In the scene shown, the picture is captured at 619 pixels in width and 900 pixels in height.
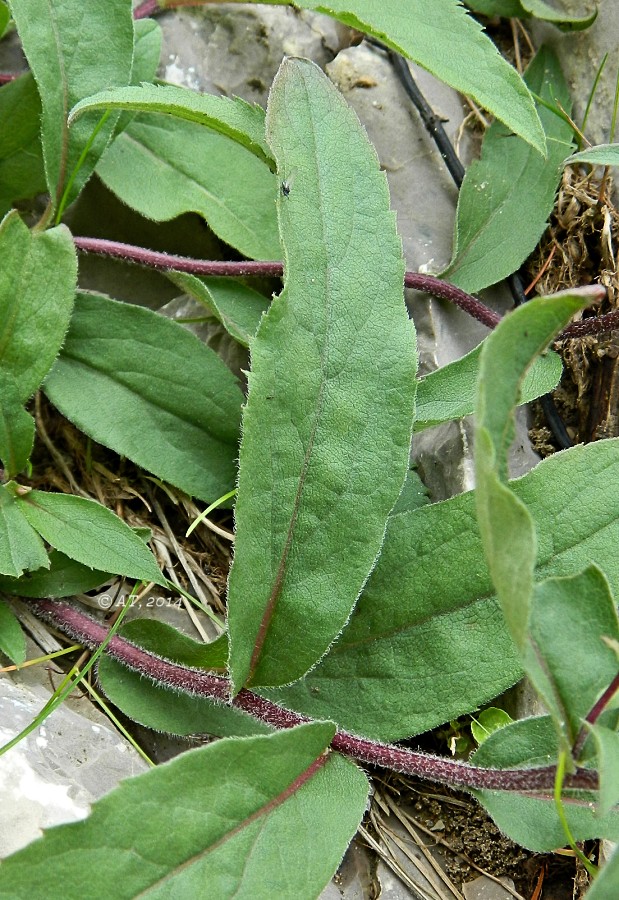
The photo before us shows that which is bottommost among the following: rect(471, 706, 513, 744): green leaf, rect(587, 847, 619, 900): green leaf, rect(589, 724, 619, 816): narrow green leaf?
rect(471, 706, 513, 744): green leaf

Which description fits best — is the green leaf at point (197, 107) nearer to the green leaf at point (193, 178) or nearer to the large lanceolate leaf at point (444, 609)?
the green leaf at point (193, 178)

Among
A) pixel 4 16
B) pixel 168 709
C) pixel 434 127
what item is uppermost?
pixel 4 16

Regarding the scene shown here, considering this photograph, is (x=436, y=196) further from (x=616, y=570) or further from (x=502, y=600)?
(x=502, y=600)

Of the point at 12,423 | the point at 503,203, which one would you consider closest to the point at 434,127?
the point at 503,203

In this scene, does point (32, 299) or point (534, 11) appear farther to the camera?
point (534, 11)

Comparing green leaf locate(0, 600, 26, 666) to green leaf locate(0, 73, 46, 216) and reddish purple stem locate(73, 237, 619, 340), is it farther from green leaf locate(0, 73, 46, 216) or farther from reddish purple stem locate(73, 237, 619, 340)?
green leaf locate(0, 73, 46, 216)

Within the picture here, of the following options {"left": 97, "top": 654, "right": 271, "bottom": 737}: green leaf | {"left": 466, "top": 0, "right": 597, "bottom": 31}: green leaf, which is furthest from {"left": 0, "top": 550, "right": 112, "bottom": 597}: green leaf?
{"left": 466, "top": 0, "right": 597, "bottom": 31}: green leaf

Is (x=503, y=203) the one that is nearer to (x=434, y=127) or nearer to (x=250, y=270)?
(x=434, y=127)

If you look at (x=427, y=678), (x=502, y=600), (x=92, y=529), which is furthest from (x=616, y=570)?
(x=92, y=529)
